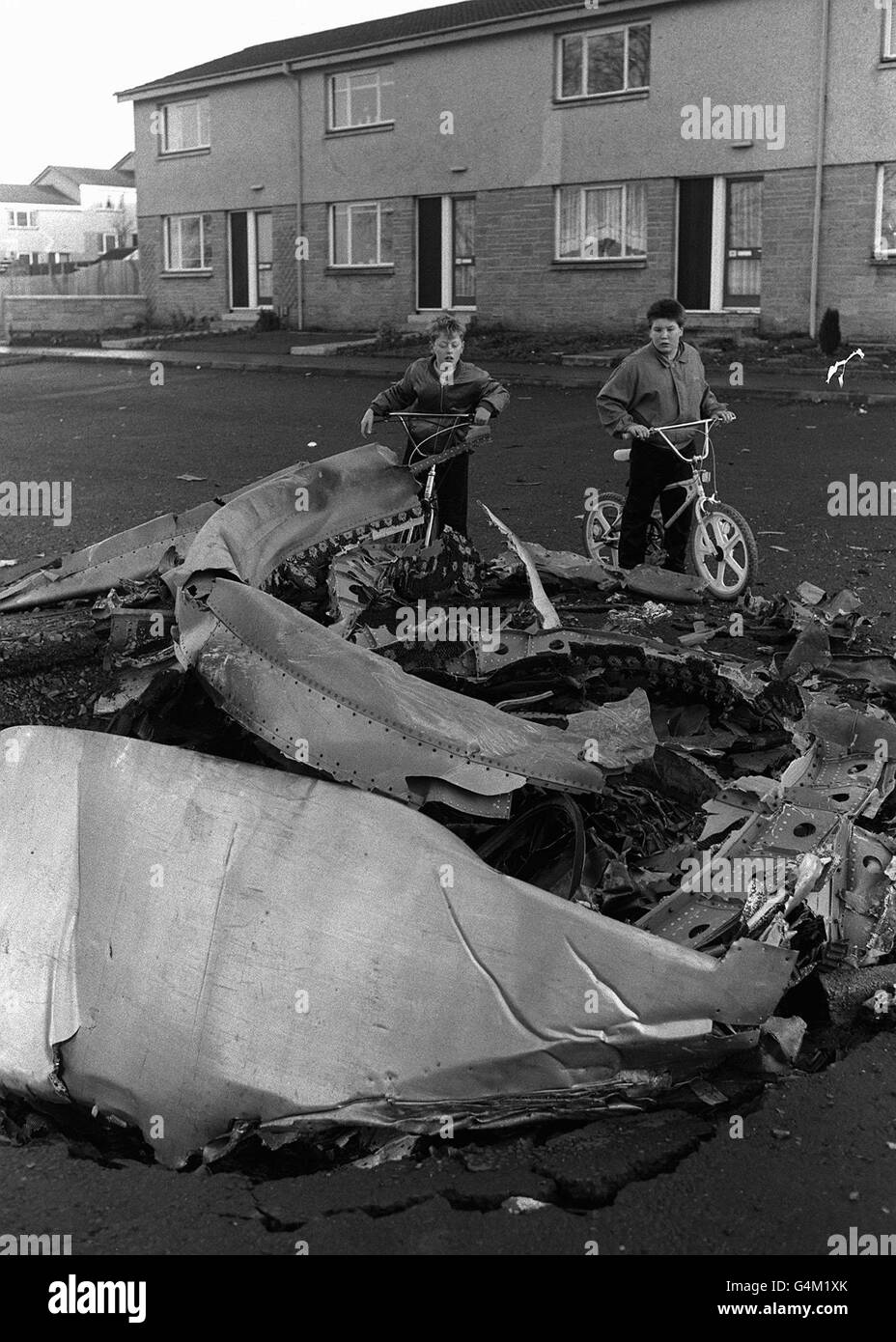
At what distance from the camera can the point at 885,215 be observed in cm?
2320

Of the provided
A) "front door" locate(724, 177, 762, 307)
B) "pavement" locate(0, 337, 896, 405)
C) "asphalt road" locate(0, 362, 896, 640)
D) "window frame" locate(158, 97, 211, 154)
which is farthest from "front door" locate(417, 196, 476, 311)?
"asphalt road" locate(0, 362, 896, 640)

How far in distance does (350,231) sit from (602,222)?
264 inches

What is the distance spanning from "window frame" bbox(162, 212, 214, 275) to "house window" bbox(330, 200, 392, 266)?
4.23 m

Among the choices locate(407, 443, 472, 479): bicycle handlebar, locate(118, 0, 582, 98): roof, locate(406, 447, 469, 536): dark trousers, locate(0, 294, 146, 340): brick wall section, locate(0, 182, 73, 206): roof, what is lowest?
locate(406, 447, 469, 536): dark trousers

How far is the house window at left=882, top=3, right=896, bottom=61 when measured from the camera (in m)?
22.1

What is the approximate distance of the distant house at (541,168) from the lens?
23391 millimetres

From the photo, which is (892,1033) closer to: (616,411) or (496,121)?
(616,411)

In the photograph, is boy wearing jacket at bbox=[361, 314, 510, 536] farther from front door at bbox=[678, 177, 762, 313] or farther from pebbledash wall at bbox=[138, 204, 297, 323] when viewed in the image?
pebbledash wall at bbox=[138, 204, 297, 323]

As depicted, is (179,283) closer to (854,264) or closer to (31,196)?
(854,264)

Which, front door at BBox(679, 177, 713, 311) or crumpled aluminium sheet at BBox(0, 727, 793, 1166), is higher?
front door at BBox(679, 177, 713, 311)

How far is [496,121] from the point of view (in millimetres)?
27812

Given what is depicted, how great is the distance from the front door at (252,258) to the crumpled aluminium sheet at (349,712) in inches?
1195

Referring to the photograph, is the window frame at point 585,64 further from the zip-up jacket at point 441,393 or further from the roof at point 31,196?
the roof at point 31,196

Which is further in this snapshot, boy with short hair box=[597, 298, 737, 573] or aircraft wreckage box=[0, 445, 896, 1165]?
boy with short hair box=[597, 298, 737, 573]
